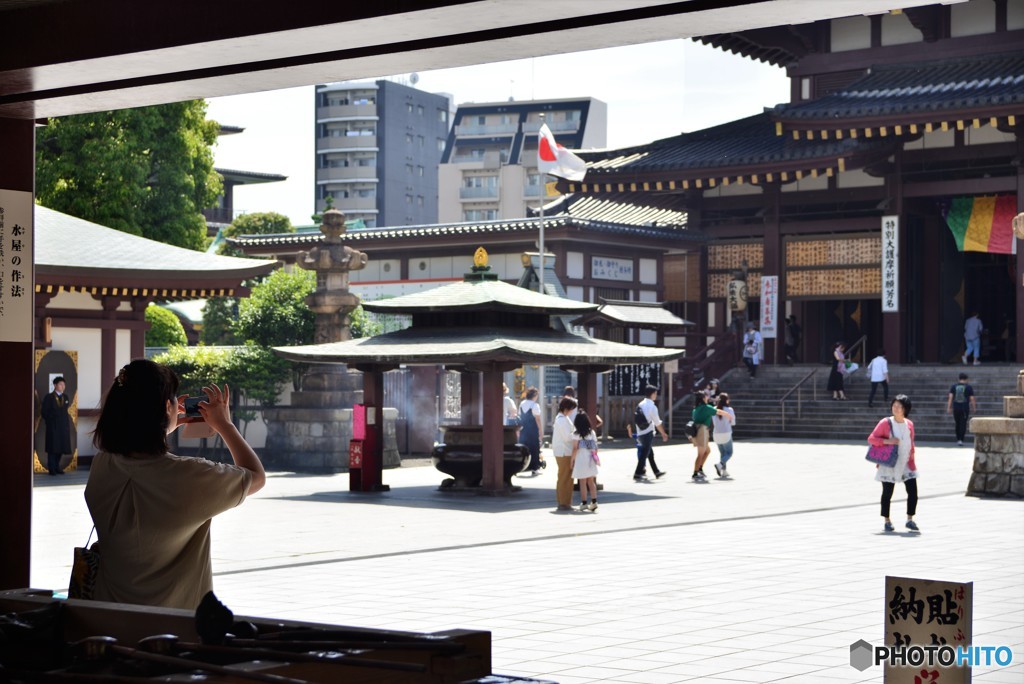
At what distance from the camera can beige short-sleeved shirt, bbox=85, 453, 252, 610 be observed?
16.7ft

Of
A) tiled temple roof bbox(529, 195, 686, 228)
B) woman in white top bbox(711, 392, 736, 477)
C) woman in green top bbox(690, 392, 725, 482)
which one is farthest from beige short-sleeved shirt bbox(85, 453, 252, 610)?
tiled temple roof bbox(529, 195, 686, 228)

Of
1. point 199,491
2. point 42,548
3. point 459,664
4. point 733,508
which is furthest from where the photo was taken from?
point 733,508

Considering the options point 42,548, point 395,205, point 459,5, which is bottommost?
point 42,548

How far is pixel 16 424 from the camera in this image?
7430 mm

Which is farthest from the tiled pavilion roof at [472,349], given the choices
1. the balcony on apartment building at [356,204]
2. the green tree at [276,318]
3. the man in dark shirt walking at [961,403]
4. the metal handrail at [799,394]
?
the balcony on apartment building at [356,204]

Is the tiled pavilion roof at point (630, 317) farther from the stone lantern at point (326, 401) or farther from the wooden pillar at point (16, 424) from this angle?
the wooden pillar at point (16, 424)

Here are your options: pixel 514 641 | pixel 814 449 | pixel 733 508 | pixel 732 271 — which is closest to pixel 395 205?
pixel 732 271

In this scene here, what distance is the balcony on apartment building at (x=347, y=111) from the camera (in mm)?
96875

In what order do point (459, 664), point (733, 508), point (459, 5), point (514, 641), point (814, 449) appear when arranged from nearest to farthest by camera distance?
point (459, 664), point (459, 5), point (514, 641), point (733, 508), point (814, 449)

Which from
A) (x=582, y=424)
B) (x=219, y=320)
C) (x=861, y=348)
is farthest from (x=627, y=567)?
(x=219, y=320)

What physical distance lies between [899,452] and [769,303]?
20.4 meters

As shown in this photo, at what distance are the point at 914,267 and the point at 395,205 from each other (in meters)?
64.2

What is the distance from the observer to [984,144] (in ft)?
109

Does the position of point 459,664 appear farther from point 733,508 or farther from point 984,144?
point 984,144
